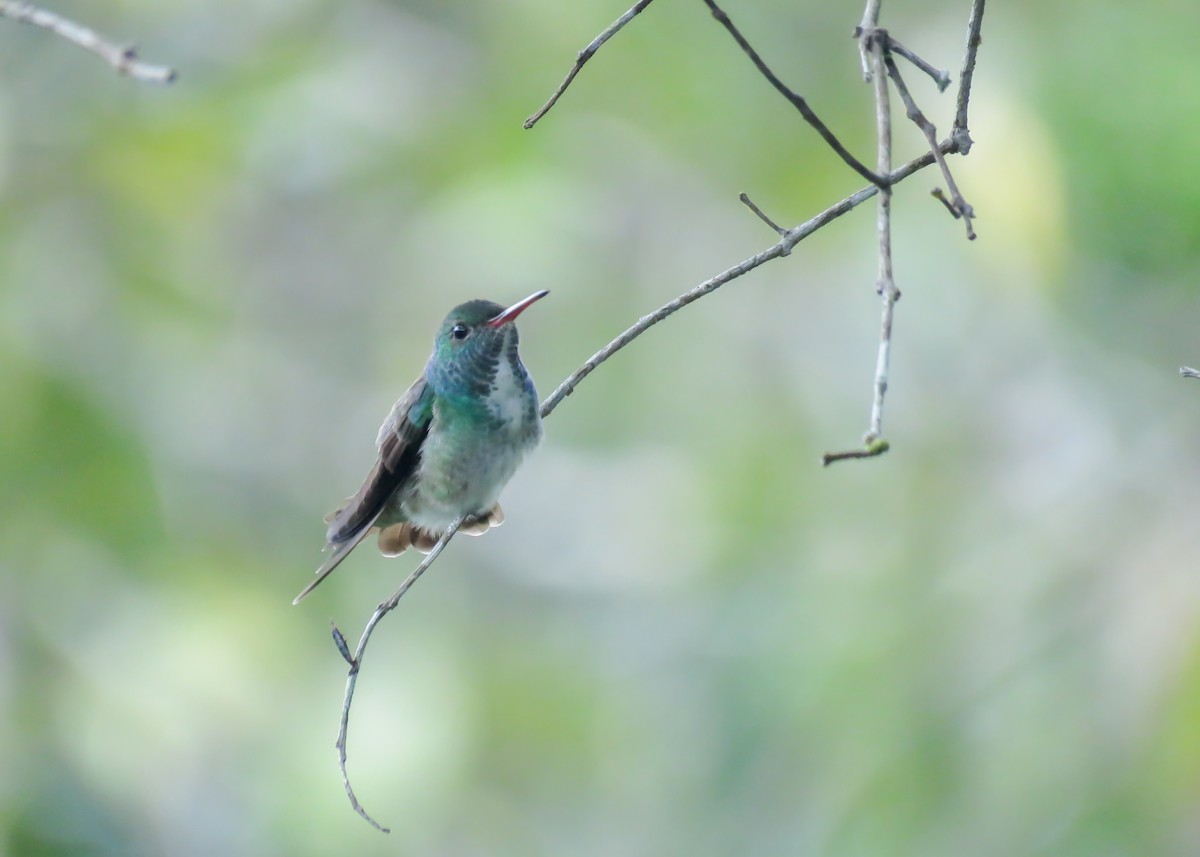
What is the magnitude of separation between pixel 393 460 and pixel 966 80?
222 cm

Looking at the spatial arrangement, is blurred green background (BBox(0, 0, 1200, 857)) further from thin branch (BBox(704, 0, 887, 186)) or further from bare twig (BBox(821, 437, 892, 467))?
bare twig (BBox(821, 437, 892, 467))

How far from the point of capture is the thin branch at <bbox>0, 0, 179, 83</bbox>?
1.52 meters

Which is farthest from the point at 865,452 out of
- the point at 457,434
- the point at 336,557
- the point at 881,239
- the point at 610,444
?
the point at 610,444

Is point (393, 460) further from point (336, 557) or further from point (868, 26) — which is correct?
point (868, 26)

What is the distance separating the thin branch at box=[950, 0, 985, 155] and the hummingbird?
1.56 metres

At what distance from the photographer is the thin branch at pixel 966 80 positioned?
2.51 meters

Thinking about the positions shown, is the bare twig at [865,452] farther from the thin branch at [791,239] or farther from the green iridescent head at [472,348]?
the green iridescent head at [472,348]

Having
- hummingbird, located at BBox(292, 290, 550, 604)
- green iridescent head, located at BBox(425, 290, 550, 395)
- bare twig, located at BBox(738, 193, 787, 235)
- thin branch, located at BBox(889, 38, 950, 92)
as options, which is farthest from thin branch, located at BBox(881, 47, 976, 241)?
green iridescent head, located at BBox(425, 290, 550, 395)

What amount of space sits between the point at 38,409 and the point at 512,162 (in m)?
3.95

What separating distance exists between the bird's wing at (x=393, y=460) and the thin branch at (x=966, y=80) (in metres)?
2.03

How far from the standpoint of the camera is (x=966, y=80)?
8.25 ft

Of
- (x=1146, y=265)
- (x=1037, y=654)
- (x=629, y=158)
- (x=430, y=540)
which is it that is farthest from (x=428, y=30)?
(x=430, y=540)

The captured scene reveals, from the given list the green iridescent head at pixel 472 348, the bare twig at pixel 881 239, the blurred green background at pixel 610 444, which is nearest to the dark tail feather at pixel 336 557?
the green iridescent head at pixel 472 348

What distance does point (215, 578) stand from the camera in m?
10.7
